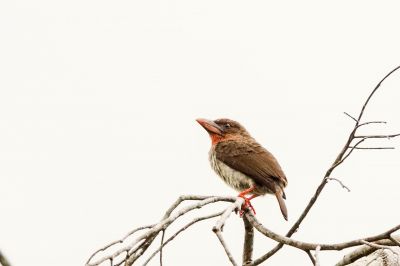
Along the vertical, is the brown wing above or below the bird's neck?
below

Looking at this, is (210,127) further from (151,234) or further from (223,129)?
(151,234)

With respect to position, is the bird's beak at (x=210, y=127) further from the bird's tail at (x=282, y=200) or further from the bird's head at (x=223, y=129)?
the bird's tail at (x=282, y=200)

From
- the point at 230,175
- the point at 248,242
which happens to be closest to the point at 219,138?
the point at 230,175

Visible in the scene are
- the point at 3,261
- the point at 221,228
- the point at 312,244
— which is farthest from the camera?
the point at 221,228

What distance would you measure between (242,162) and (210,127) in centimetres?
87

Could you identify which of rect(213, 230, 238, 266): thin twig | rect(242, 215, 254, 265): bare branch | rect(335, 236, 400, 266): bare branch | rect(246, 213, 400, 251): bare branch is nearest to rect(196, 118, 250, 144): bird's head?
rect(242, 215, 254, 265): bare branch

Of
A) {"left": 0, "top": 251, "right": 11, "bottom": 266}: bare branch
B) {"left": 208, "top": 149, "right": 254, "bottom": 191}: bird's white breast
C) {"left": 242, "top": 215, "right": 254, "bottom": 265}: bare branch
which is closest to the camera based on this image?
{"left": 0, "top": 251, "right": 11, "bottom": 266}: bare branch

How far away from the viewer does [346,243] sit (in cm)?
221

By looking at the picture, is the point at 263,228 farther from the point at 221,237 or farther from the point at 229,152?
the point at 229,152

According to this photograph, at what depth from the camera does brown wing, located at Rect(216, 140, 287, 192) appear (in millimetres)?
5582

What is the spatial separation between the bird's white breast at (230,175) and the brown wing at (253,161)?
0.14 ft

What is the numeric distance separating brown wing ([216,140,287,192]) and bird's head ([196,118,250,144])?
8.1 inches

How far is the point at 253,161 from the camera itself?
585 centimetres

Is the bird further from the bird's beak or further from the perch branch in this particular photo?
the perch branch
